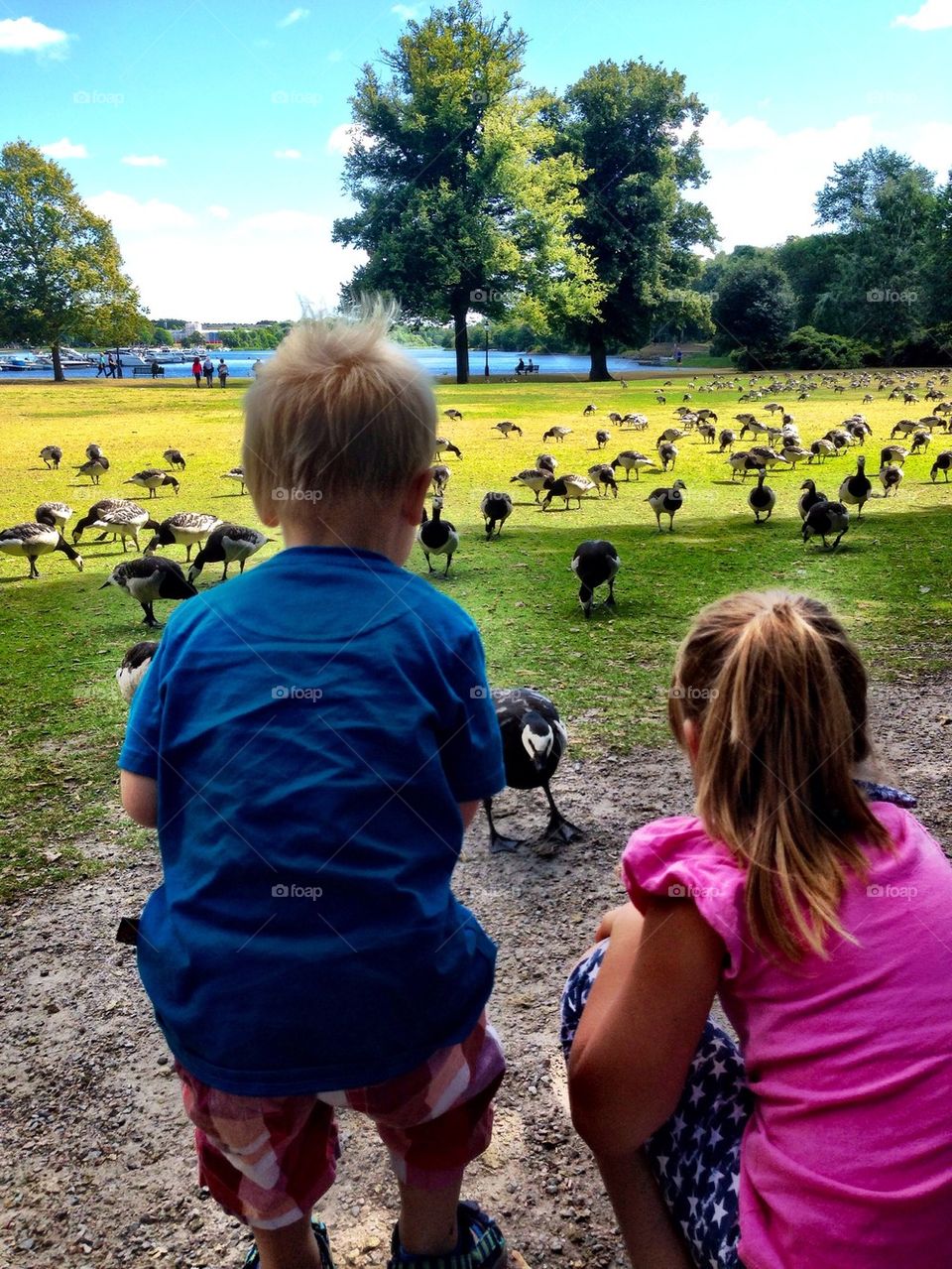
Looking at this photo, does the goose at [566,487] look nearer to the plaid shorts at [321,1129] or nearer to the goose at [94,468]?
the goose at [94,468]

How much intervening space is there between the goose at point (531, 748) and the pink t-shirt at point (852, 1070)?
2291mm

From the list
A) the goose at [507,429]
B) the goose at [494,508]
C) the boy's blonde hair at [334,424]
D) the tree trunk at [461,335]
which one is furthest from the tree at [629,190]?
the boy's blonde hair at [334,424]

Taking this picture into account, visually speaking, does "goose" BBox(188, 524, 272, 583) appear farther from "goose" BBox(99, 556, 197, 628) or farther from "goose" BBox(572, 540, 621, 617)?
"goose" BBox(572, 540, 621, 617)

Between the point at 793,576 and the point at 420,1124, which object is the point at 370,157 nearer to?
the point at 793,576

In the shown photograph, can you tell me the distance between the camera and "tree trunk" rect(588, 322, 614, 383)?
41.4 metres

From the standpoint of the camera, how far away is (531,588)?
321 inches

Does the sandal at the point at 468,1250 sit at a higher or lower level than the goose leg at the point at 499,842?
higher

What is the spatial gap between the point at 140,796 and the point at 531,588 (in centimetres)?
676

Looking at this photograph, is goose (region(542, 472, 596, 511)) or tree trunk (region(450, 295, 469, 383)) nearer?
goose (region(542, 472, 596, 511))

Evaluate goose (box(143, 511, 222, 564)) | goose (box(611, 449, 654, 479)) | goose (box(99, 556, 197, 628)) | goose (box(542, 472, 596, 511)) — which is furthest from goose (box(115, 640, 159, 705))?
goose (box(611, 449, 654, 479))

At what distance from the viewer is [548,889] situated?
352 centimetres

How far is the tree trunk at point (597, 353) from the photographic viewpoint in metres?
41.4

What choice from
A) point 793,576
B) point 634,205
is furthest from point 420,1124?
point 634,205

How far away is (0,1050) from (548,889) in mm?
1996
